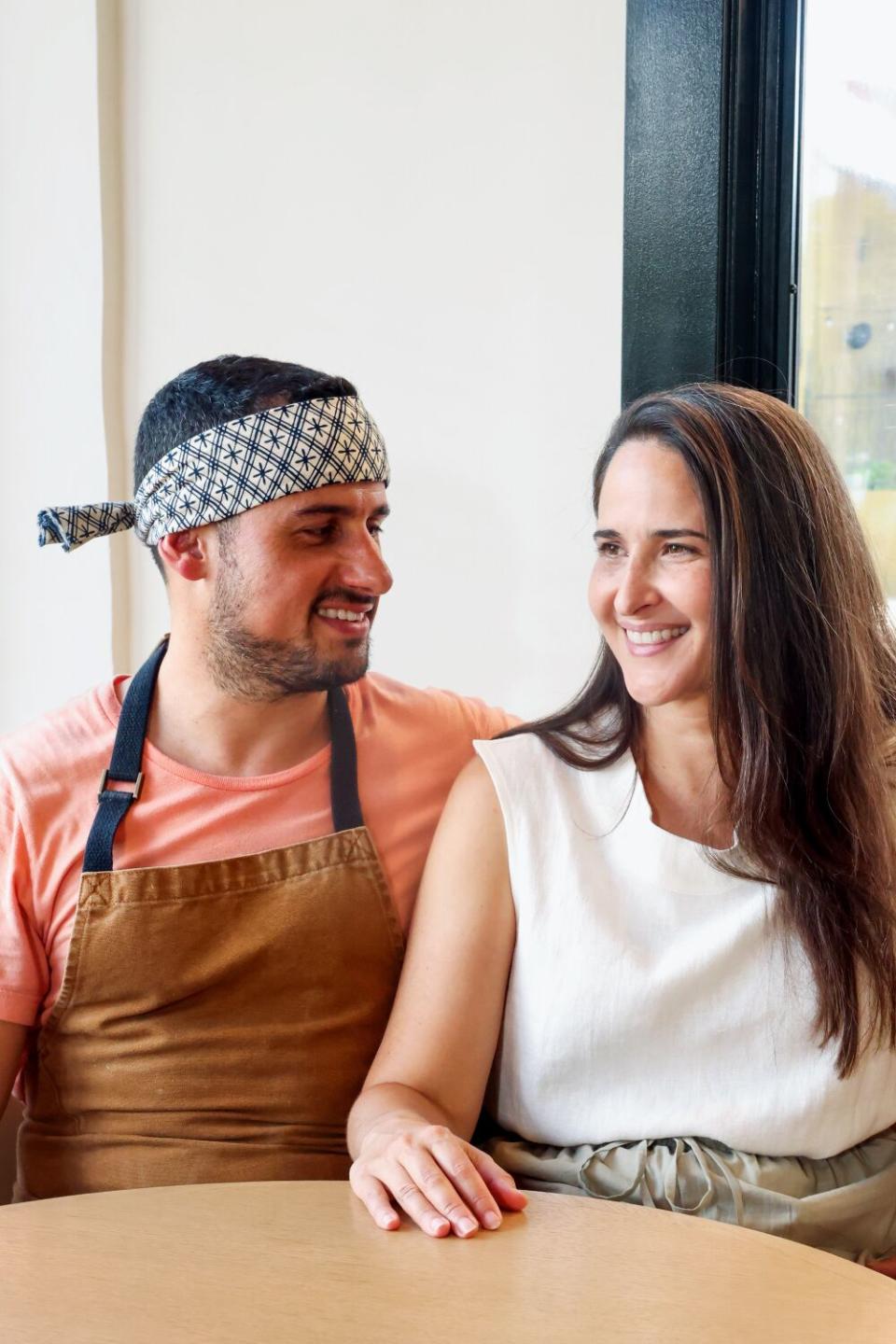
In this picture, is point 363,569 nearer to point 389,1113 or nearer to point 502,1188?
point 389,1113

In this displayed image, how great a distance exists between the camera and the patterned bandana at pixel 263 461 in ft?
5.78

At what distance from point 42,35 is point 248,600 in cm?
152

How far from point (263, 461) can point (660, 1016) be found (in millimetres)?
792

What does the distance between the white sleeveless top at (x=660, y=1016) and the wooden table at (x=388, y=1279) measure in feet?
0.95

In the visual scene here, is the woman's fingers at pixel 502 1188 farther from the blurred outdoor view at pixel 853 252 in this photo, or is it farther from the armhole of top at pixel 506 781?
the blurred outdoor view at pixel 853 252

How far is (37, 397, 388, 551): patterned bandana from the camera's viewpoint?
176 cm

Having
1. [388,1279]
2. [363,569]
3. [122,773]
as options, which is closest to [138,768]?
[122,773]

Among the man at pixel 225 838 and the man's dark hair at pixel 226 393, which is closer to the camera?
the man at pixel 225 838

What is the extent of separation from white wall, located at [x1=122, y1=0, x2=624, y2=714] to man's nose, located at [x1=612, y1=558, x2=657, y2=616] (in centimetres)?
62

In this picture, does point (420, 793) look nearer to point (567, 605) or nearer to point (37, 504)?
point (567, 605)

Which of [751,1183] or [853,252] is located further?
[853,252]

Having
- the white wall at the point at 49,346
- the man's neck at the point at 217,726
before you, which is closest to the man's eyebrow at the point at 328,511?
the man's neck at the point at 217,726

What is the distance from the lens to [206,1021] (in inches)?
67.1

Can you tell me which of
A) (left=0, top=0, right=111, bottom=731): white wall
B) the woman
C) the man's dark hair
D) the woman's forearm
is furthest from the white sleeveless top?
(left=0, top=0, right=111, bottom=731): white wall
